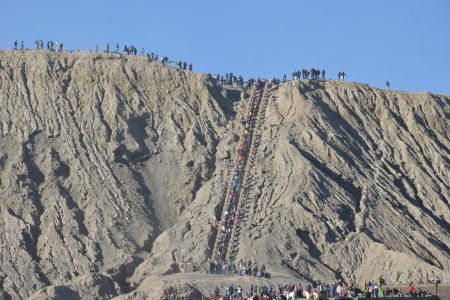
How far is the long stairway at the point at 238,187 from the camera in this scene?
81875mm

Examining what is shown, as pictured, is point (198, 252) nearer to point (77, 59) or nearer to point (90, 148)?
point (90, 148)

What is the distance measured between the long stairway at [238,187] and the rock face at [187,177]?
1.79 ft

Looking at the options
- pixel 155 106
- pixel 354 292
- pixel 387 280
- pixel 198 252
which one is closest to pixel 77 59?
pixel 155 106

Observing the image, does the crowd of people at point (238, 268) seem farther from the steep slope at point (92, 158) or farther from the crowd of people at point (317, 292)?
the steep slope at point (92, 158)

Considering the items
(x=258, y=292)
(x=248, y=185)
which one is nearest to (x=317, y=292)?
(x=258, y=292)

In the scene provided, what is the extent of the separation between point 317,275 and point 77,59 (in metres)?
25.6

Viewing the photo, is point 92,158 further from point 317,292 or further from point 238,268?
point 317,292

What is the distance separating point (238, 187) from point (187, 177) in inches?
170

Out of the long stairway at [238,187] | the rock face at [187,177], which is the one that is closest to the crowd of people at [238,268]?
the long stairway at [238,187]

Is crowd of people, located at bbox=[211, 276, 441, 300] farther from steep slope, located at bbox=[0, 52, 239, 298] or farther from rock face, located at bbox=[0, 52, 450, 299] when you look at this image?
steep slope, located at bbox=[0, 52, 239, 298]

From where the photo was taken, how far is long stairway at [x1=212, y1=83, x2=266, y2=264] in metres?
81.9

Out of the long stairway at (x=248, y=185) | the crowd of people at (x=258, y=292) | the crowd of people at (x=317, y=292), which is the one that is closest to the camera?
the crowd of people at (x=317, y=292)

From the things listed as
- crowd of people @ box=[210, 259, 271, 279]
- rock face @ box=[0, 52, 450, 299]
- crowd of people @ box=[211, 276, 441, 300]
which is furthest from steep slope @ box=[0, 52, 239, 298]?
crowd of people @ box=[211, 276, 441, 300]

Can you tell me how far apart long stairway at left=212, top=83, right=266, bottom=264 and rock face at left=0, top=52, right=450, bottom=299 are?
0.55m
